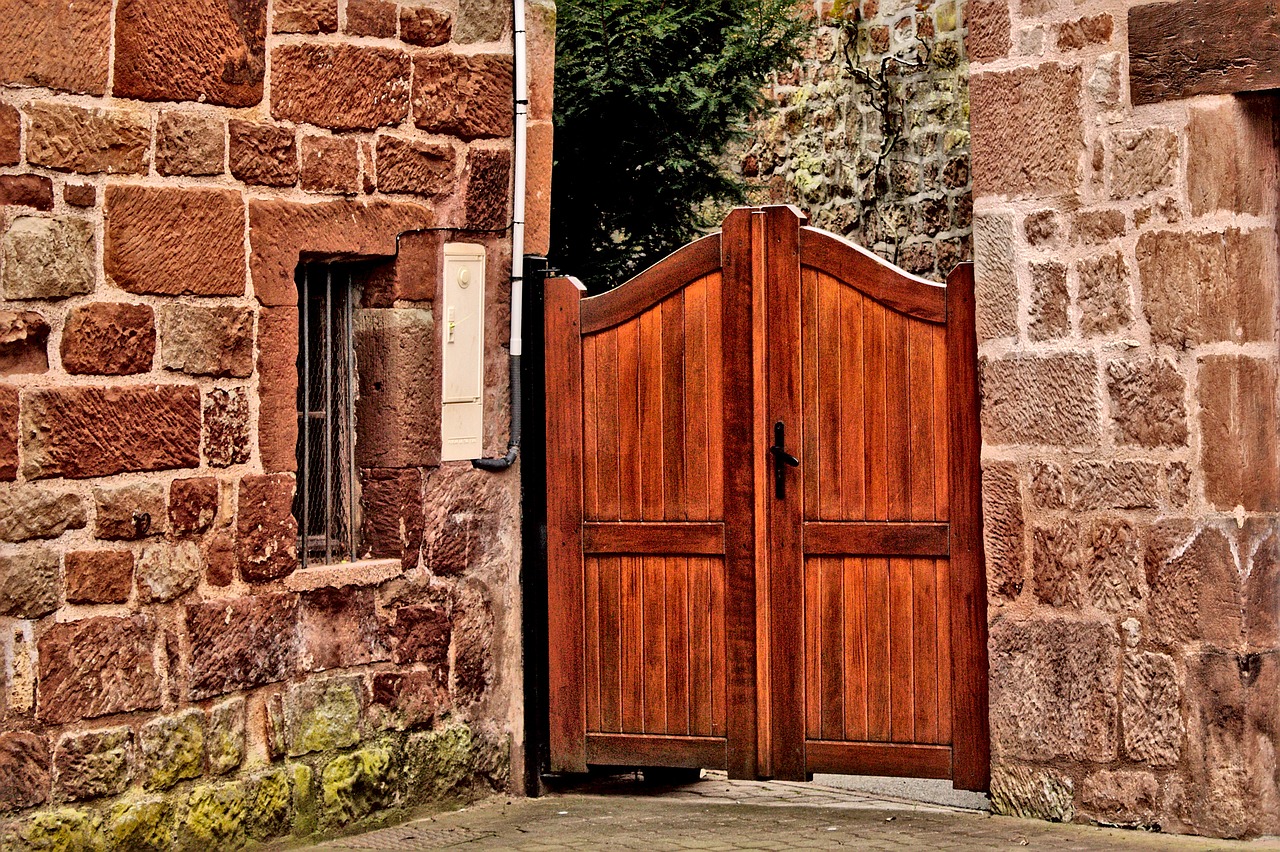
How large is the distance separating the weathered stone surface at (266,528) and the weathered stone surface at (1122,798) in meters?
2.59

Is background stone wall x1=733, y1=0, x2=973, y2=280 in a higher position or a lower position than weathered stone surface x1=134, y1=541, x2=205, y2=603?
higher

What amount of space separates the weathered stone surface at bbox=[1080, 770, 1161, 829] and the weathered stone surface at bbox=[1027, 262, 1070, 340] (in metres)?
1.38

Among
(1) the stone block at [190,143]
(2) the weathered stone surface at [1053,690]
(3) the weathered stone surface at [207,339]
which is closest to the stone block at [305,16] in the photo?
(1) the stone block at [190,143]

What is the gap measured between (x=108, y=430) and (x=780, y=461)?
87.2 inches

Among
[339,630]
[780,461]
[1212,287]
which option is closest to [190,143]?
[339,630]

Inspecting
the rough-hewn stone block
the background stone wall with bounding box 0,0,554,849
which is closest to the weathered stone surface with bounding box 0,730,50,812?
the background stone wall with bounding box 0,0,554,849

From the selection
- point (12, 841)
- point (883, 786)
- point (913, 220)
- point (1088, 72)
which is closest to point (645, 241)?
point (913, 220)

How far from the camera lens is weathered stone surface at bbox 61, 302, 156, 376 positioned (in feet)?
15.5

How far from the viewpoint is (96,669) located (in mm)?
4746

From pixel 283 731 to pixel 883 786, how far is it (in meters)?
2.73

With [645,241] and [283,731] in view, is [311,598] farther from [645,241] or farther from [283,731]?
[645,241]

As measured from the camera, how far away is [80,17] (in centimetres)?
475

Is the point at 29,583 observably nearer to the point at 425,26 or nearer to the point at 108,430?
the point at 108,430

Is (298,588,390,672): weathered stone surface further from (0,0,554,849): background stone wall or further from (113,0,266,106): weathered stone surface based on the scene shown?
(113,0,266,106): weathered stone surface
